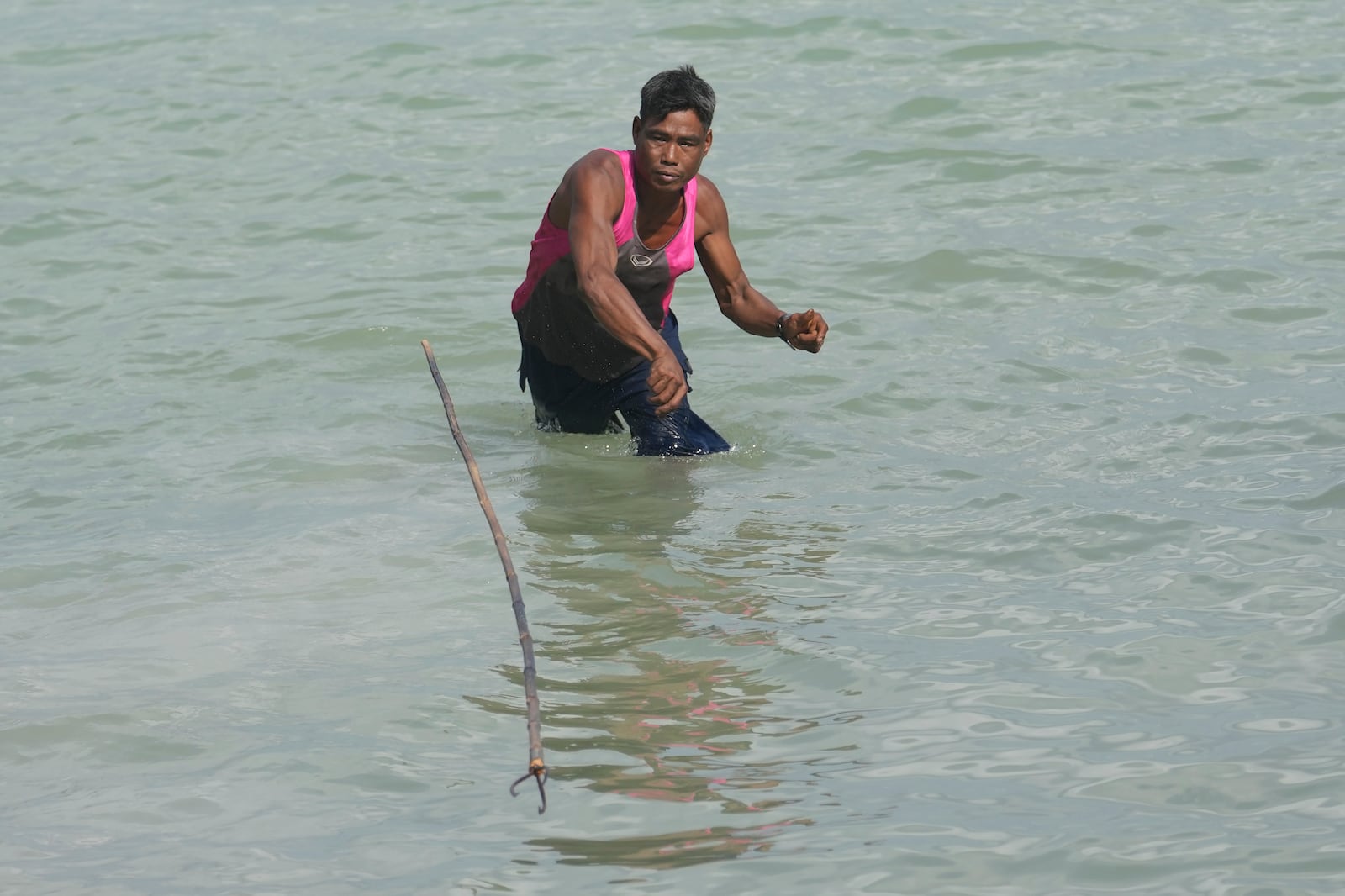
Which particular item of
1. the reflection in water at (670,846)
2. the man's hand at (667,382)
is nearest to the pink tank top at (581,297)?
the man's hand at (667,382)

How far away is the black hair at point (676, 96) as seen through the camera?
18.7 ft

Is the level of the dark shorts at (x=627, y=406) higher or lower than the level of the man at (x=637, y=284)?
lower

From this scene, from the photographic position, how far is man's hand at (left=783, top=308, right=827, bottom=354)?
6.03 m

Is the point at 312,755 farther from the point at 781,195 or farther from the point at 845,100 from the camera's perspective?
the point at 845,100

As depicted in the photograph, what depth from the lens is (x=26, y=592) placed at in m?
5.54

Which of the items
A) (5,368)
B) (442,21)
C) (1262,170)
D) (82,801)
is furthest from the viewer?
(442,21)

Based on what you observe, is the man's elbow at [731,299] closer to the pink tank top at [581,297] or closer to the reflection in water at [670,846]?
the pink tank top at [581,297]

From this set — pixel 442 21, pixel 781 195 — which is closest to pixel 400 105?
pixel 442 21

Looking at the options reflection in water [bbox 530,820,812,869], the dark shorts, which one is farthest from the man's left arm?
reflection in water [bbox 530,820,812,869]

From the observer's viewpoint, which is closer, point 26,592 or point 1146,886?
point 1146,886

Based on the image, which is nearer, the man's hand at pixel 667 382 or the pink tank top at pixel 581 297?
the man's hand at pixel 667 382

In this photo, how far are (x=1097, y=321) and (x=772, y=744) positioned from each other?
4.59 m

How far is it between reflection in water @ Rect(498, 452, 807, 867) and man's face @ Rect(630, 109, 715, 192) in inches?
45.1

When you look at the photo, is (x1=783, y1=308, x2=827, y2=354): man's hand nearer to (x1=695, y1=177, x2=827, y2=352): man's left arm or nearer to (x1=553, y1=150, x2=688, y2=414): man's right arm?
(x1=695, y1=177, x2=827, y2=352): man's left arm
